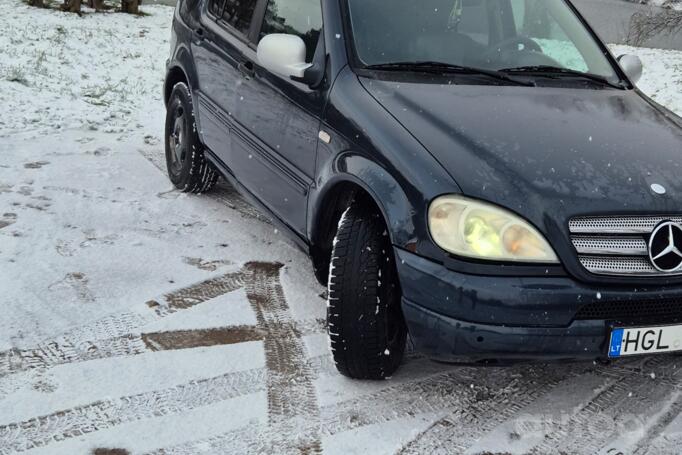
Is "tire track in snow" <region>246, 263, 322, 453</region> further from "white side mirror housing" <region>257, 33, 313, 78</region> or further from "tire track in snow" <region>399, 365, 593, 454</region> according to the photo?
"white side mirror housing" <region>257, 33, 313, 78</region>

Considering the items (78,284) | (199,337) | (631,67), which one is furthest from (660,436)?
(78,284)

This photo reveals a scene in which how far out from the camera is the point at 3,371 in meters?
3.49

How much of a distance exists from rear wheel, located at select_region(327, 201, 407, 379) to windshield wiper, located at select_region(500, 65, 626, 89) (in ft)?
3.73

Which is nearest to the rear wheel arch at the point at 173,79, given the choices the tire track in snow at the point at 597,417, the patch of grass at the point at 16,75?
the patch of grass at the point at 16,75

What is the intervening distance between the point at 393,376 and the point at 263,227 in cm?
193

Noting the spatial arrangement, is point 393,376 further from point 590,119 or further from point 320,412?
point 590,119

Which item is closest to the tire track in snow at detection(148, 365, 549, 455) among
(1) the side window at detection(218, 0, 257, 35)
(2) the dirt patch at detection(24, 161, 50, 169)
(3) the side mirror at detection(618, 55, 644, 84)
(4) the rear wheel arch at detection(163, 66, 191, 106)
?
(3) the side mirror at detection(618, 55, 644, 84)

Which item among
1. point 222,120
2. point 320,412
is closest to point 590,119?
point 320,412

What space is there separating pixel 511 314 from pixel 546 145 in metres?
0.76

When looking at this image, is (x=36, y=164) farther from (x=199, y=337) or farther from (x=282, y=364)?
(x=282, y=364)

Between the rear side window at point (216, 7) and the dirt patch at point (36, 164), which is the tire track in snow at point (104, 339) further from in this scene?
the dirt patch at point (36, 164)

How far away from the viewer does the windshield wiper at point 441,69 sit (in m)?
3.86

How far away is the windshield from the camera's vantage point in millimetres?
3947

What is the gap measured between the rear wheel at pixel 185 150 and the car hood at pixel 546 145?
2125mm
